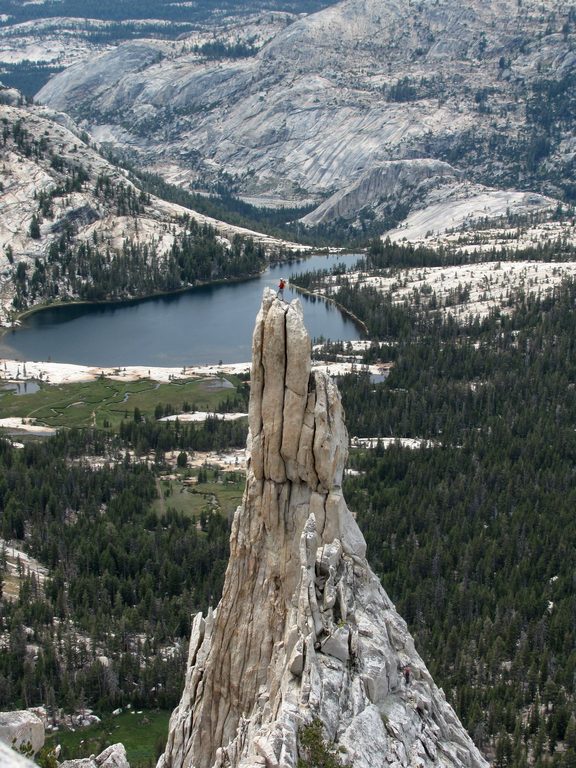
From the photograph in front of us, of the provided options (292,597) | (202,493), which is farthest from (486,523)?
(292,597)

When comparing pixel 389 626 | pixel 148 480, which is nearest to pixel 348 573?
pixel 389 626

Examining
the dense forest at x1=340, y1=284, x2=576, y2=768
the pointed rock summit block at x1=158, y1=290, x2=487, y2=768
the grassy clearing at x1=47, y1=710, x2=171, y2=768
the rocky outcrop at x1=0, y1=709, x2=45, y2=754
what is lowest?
the grassy clearing at x1=47, y1=710, x2=171, y2=768

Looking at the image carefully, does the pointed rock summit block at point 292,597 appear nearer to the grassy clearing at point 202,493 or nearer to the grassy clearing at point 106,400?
the grassy clearing at point 202,493

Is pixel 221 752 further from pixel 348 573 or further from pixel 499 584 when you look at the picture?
pixel 499 584

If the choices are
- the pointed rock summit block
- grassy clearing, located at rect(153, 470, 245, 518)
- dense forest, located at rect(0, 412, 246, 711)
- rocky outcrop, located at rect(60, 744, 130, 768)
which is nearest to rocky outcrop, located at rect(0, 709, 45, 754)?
rocky outcrop, located at rect(60, 744, 130, 768)

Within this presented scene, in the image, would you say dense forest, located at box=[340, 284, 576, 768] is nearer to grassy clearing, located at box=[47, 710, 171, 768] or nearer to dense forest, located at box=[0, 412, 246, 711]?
dense forest, located at box=[0, 412, 246, 711]

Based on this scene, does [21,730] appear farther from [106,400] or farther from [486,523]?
[106,400]
